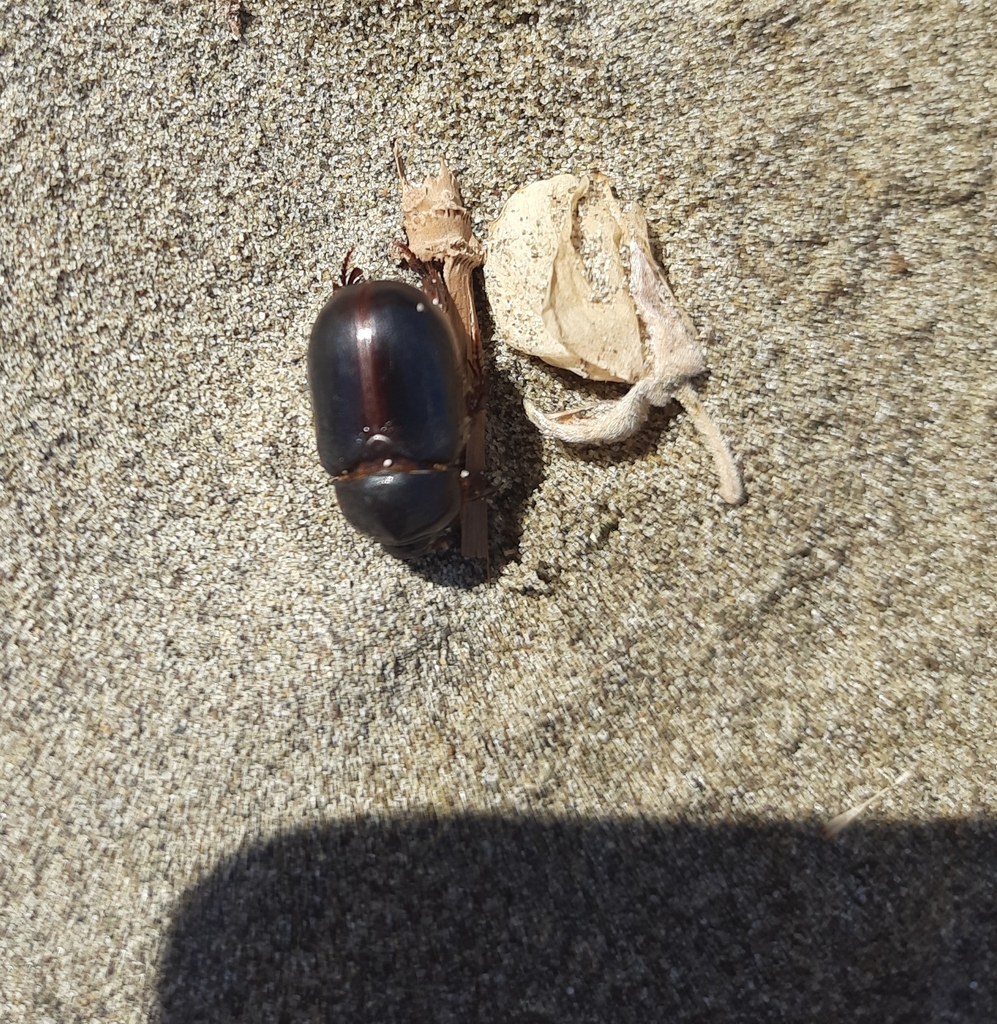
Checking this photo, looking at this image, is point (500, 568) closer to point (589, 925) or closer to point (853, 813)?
point (589, 925)

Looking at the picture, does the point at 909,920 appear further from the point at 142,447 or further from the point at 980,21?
the point at 142,447

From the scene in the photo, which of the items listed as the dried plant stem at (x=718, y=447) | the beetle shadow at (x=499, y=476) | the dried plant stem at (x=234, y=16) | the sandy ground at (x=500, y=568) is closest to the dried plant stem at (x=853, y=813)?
the sandy ground at (x=500, y=568)

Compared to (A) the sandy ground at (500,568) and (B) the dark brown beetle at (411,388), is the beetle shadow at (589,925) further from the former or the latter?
(B) the dark brown beetle at (411,388)

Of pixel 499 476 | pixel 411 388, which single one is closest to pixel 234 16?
pixel 411 388

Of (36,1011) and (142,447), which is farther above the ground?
(142,447)

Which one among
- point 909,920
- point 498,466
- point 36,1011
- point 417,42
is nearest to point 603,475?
point 498,466

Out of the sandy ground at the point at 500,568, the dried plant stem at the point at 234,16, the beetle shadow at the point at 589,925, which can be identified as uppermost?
the dried plant stem at the point at 234,16
